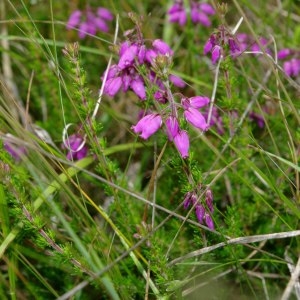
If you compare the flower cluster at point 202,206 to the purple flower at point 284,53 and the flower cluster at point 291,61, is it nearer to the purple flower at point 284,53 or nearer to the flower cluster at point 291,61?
the flower cluster at point 291,61

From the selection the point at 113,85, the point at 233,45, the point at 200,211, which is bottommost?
the point at 200,211

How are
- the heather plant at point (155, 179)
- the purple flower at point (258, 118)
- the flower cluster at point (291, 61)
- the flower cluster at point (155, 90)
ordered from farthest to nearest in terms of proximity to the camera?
1. the flower cluster at point (291, 61)
2. the purple flower at point (258, 118)
3. the heather plant at point (155, 179)
4. the flower cluster at point (155, 90)

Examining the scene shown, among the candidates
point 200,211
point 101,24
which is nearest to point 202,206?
point 200,211

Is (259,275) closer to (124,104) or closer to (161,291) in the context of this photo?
(161,291)

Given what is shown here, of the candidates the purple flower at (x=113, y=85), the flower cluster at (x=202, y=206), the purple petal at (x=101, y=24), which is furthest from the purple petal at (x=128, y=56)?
the purple petal at (x=101, y=24)

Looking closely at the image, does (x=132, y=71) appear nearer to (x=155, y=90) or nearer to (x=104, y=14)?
(x=155, y=90)

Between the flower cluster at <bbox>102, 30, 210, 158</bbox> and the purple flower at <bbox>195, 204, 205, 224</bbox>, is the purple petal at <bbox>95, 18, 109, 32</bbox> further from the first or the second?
the purple flower at <bbox>195, 204, 205, 224</bbox>
